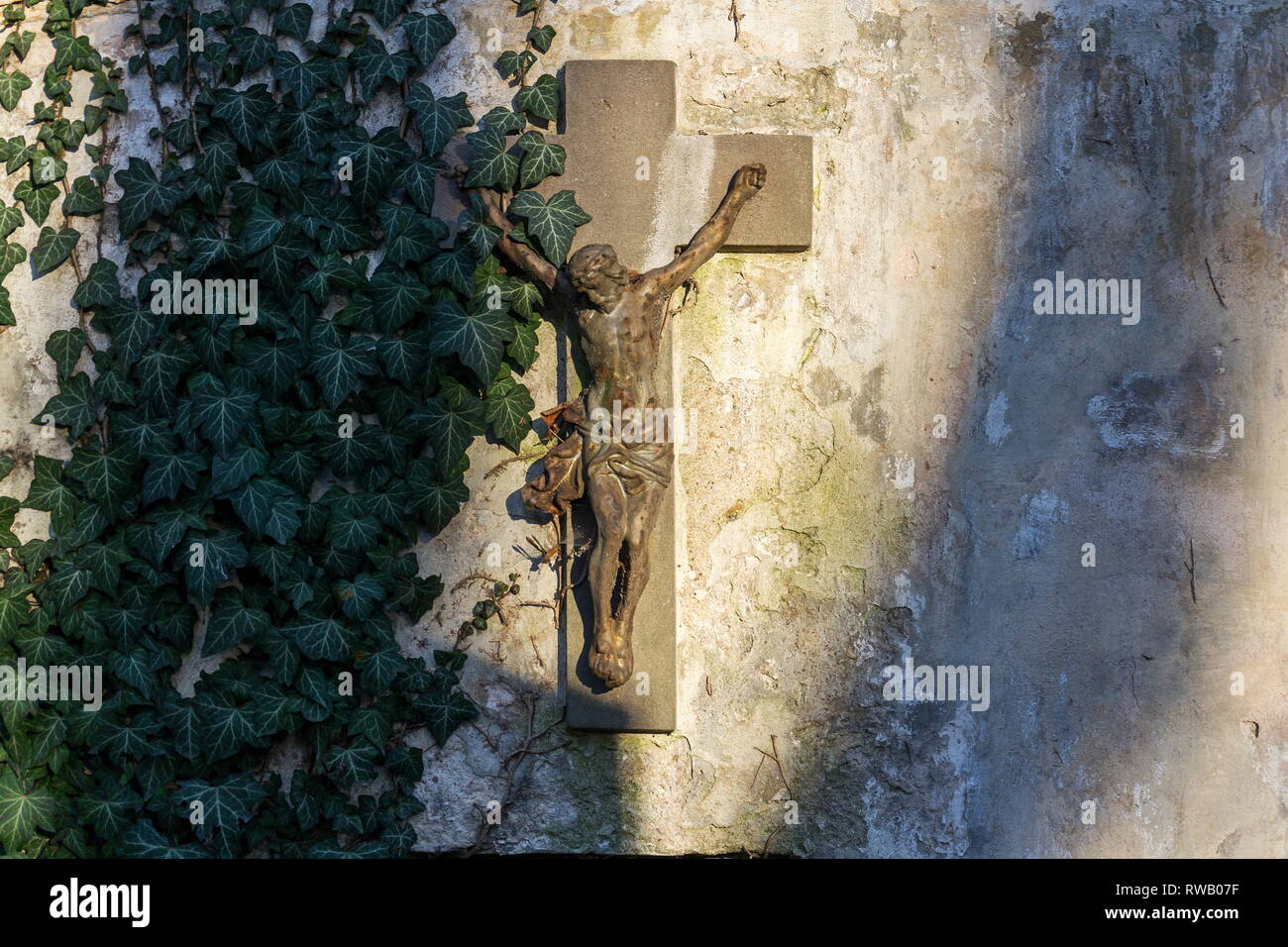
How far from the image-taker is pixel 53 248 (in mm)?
5160

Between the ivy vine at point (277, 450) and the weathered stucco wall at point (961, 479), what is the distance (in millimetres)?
230

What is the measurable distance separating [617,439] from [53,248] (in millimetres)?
2222

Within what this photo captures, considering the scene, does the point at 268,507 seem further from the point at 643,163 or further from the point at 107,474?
the point at 643,163

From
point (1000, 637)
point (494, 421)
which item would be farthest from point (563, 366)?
point (1000, 637)

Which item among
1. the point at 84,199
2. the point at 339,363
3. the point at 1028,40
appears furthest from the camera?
the point at 84,199

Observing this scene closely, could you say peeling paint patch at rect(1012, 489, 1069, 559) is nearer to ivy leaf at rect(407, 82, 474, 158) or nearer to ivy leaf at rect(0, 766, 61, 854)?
ivy leaf at rect(407, 82, 474, 158)

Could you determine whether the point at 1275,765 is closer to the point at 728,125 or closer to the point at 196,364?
the point at 728,125

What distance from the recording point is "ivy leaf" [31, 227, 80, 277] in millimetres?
5152

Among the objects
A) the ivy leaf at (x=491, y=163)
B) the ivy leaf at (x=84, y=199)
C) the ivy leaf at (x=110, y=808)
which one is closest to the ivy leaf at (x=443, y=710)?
the ivy leaf at (x=110, y=808)

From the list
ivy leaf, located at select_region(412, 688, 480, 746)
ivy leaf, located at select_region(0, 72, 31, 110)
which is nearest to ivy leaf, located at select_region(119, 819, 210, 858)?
ivy leaf, located at select_region(412, 688, 480, 746)

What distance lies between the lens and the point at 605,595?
4859 millimetres

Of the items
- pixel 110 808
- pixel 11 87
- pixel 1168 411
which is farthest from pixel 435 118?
pixel 1168 411

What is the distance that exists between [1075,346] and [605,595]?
1.91 meters

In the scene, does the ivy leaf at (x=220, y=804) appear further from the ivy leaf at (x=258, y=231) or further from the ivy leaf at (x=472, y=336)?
the ivy leaf at (x=258, y=231)
